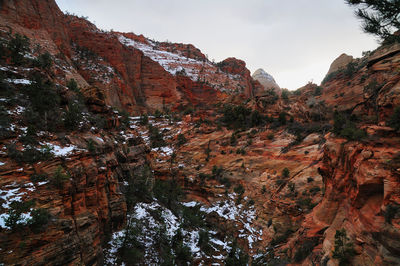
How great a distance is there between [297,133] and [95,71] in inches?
1408

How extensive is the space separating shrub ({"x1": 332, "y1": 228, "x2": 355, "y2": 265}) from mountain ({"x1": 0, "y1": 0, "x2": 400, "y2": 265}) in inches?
2.1

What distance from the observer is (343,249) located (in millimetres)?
5965

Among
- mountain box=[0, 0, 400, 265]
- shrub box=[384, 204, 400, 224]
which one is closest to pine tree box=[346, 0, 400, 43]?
mountain box=[0, 0, 400, 265]

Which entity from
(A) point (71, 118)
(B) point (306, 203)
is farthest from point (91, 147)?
(B) point (306, 203)

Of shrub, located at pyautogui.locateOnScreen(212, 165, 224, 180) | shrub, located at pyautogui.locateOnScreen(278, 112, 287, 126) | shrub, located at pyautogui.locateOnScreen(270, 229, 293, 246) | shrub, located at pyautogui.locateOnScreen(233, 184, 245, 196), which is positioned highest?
shrub, located at pyautogui.locateOnScreen(278, 112, 287, 126)

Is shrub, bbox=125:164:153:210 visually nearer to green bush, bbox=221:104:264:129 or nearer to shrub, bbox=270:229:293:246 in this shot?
shrub, bbox=270:229:293:246

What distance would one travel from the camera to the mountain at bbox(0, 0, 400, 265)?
5.68m

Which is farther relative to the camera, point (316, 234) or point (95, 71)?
point (95, 71)

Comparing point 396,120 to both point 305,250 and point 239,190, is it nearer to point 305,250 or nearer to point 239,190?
point 305,250

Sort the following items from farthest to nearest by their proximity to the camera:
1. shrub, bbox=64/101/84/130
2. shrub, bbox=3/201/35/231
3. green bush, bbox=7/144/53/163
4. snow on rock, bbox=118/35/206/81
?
snow on rock, bbox=118/35/206/81, shrub, bbox=64/101/84/130, green bush, bbox=7/144/53/163, shrub, bbox=3/201/35/231

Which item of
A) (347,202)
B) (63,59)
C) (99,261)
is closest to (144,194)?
(99,261)

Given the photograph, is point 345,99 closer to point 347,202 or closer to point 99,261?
point 347,202

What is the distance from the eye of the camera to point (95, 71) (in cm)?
3553

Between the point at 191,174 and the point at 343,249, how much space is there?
1882 centimetres
